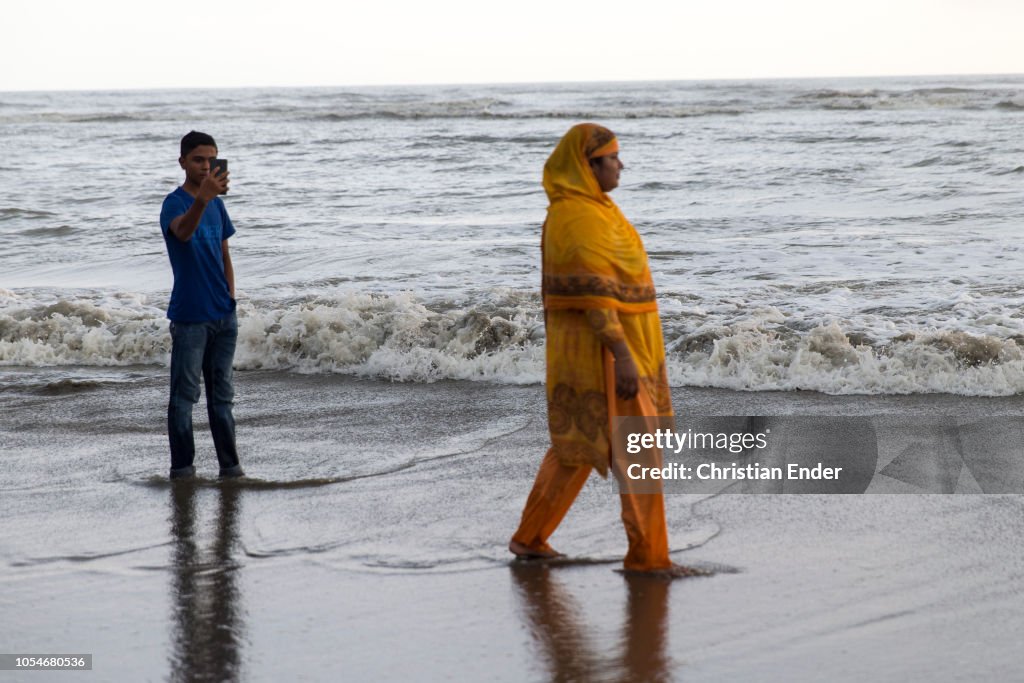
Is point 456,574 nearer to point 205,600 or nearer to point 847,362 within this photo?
point 205,600

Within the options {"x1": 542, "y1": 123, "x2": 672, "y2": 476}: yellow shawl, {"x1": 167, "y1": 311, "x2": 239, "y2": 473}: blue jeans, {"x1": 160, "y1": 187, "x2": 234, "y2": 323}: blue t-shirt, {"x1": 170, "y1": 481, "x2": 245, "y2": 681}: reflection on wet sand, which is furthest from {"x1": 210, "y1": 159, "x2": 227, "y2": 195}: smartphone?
{"x1": 542, "y1": 123, "x2": 672, "y2": 476}: yellow shawl

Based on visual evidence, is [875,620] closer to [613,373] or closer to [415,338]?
[613,373]

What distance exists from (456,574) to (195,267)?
6.63 ft

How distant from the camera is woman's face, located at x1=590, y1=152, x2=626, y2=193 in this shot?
4008mm

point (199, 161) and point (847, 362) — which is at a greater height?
point (199, 161)

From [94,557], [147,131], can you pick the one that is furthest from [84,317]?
[147,131]

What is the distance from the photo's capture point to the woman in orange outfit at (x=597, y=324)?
3.90 meters

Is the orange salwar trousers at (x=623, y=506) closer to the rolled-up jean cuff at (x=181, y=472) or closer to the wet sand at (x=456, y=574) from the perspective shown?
the wet sand at (x=456, y=574)

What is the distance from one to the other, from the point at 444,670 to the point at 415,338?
6156 mm

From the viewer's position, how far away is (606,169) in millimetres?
Answer: 4012

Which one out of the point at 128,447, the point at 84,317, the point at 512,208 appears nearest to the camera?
the point at 128,447

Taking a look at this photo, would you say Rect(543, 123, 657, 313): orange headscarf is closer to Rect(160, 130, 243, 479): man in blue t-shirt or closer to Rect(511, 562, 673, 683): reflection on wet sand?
Rect(511, 562, 673, 683): reflection on wet sand

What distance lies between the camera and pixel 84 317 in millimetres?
10539

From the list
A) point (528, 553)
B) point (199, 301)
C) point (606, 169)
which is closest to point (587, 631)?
point (528, 553)
